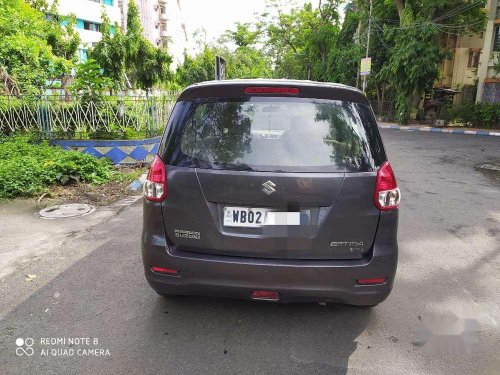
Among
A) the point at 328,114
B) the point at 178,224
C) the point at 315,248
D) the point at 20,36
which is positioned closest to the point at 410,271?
the point at 315,248

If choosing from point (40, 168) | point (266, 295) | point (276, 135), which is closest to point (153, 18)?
point (40, 168)

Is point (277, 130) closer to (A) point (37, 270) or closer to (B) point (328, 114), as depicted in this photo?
(B) point (328, 114)

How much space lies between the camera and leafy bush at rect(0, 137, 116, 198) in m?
6.38

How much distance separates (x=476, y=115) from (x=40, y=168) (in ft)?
74.1

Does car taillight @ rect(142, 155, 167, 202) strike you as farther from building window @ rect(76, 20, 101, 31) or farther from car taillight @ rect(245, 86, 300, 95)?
building window @ rect(76, 20, 101, 31)

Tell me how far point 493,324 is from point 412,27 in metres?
22.8

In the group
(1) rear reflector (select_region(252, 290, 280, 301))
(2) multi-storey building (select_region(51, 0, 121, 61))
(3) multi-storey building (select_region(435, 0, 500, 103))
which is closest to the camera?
(1) rear reflector (select_region(252, 290, 280, 301))

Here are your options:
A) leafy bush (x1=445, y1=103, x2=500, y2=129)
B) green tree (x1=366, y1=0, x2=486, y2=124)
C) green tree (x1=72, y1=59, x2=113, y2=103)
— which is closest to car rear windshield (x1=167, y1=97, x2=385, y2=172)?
green tree (x1=72, y1=59, x2=113, y2=103)

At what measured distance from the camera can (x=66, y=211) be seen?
5.78m

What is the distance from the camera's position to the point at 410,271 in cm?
404

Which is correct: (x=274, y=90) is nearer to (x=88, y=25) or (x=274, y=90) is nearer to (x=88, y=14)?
(x=88, y=14)

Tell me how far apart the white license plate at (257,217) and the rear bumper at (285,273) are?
0.80 ft

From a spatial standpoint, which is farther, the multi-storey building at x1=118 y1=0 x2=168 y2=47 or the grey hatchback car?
the multi-storey building at x1=118 y1=0 x2=168 y2=47

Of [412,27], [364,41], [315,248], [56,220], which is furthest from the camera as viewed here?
[364,41]
